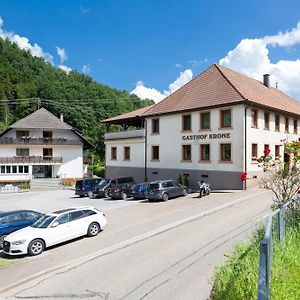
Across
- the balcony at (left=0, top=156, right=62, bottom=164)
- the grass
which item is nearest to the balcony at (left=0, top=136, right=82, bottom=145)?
the balcony at (left=0, top=156, right=62, bottom=164)

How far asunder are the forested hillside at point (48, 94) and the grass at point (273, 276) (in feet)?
233

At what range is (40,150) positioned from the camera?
1938 inches

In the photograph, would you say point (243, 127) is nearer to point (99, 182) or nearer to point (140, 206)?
point (140, 206)

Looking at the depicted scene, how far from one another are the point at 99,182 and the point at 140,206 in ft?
29.1

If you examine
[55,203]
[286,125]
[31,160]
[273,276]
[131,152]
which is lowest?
[55,203]

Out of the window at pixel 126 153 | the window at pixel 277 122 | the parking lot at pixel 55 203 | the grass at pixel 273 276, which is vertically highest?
the window at pixel 277 122

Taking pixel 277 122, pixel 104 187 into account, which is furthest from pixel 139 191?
pixel 277 122

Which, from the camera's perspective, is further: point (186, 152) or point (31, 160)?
point (31, 160)

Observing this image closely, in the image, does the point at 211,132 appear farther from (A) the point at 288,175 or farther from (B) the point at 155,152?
(A) the point at 288,175

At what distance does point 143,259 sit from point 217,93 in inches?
880

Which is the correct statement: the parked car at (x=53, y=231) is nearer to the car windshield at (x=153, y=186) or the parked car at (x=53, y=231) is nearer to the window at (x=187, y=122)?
the car windshield at (x=153, y=186)

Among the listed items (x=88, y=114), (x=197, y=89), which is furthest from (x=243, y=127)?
(x=88, y=114)

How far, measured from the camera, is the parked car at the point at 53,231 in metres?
14.0

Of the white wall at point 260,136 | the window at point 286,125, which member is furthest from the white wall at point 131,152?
the window at point 286,125
